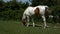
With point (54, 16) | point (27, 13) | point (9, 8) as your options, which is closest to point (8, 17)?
point (9, 8)

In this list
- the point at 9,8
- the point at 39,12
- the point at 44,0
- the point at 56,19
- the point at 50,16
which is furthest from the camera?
the point at 9,8

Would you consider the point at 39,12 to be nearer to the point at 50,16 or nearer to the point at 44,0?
the point at 50,16

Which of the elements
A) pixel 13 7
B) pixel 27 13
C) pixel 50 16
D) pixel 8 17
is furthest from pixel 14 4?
pixel 27 13

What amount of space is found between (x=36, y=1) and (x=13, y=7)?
5222mm

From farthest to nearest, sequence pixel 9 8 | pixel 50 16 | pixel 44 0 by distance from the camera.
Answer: pixel 9 8, pixel 44 0, pixel 50 16

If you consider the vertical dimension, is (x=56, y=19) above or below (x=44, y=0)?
below

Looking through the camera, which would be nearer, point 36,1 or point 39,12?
point 39,12

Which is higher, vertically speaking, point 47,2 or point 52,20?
point 47,2

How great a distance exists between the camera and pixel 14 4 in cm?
2950

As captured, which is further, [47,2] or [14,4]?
[14,4]

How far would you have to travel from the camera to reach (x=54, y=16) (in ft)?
70.4

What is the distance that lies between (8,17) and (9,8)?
4037 millimetres

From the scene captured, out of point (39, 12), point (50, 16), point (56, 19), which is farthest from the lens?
point (50, 16)

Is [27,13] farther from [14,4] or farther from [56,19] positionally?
[14,4]
